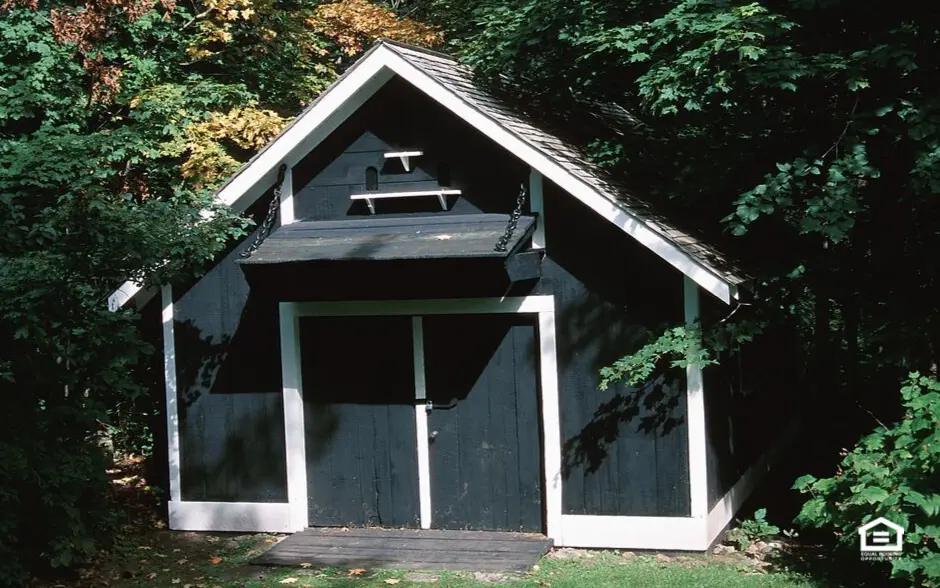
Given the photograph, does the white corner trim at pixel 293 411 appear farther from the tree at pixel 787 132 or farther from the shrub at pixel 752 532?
the shrub at pixel 752 532

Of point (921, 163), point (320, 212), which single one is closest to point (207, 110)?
point (320, 212)

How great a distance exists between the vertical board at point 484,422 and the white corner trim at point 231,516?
1.53m

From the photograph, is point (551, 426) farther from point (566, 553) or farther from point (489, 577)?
point (489, 577)

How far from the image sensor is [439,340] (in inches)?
368

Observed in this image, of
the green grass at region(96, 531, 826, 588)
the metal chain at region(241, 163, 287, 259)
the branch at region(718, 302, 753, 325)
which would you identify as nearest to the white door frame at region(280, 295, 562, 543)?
the green grass at region(96, 531, 826, 588)

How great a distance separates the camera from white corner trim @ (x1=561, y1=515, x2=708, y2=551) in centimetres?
848

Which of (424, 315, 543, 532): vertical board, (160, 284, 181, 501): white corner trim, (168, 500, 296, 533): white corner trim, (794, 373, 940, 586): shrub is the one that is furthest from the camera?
(160, 284, 181, 501): white corner trim

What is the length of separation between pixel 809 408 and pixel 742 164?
598 centimetres

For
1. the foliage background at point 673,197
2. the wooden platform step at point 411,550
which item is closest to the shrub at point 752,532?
the foliage background at point 673,197

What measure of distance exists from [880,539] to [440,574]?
3386 mm

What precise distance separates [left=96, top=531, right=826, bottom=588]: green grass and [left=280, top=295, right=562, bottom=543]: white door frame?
0.63 metres

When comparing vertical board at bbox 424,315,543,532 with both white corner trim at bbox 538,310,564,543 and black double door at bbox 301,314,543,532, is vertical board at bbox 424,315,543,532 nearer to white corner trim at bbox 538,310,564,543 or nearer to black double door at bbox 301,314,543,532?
black double door at bbox 301,314,543,532

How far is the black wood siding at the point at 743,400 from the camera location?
881cm

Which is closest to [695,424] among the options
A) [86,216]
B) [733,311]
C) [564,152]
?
[733,311]
